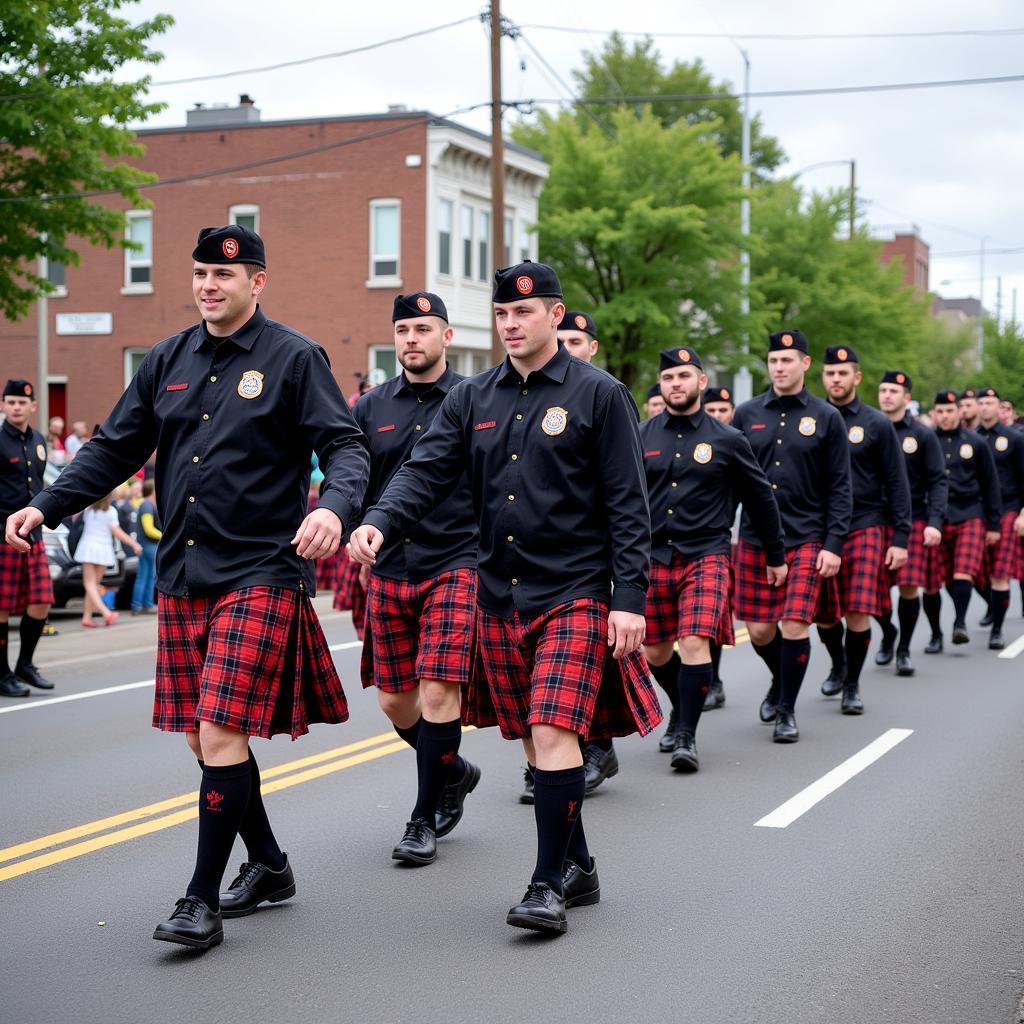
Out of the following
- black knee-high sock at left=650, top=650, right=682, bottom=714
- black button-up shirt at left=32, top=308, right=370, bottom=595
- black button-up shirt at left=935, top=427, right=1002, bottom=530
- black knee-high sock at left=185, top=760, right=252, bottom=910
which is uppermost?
black button-up shirt at left=32, top=308, right=370, bottom=595

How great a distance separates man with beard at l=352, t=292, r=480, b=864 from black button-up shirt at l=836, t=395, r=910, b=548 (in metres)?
4.28

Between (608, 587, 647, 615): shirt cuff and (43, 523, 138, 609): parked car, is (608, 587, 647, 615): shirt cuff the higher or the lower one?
the higher one

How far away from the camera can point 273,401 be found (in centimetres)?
519

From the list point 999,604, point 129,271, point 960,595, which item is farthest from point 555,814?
point 129,271

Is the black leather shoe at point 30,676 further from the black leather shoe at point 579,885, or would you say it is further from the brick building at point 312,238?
the brick building at point 312,238

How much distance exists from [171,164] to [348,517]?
34501 mm

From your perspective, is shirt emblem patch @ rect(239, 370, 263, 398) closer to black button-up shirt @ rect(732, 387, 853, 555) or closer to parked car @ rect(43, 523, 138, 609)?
black button-up shirt @ rect(732, 387, 853, 555)

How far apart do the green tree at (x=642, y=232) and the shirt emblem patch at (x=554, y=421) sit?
30.8 metres

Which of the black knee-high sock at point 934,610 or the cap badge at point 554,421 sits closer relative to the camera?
the cap badge at point 554,421

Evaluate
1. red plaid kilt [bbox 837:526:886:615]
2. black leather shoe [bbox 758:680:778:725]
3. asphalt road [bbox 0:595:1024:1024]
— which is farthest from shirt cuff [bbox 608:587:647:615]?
red plaid kilt [bbox 837:526:886:615]

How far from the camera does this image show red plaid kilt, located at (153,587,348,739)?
503 cm

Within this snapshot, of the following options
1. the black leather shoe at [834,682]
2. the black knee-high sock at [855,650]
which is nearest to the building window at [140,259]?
the black leather shoe at [834,682]

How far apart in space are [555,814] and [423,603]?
1.65m

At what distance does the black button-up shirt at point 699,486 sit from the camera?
28.2 ft
